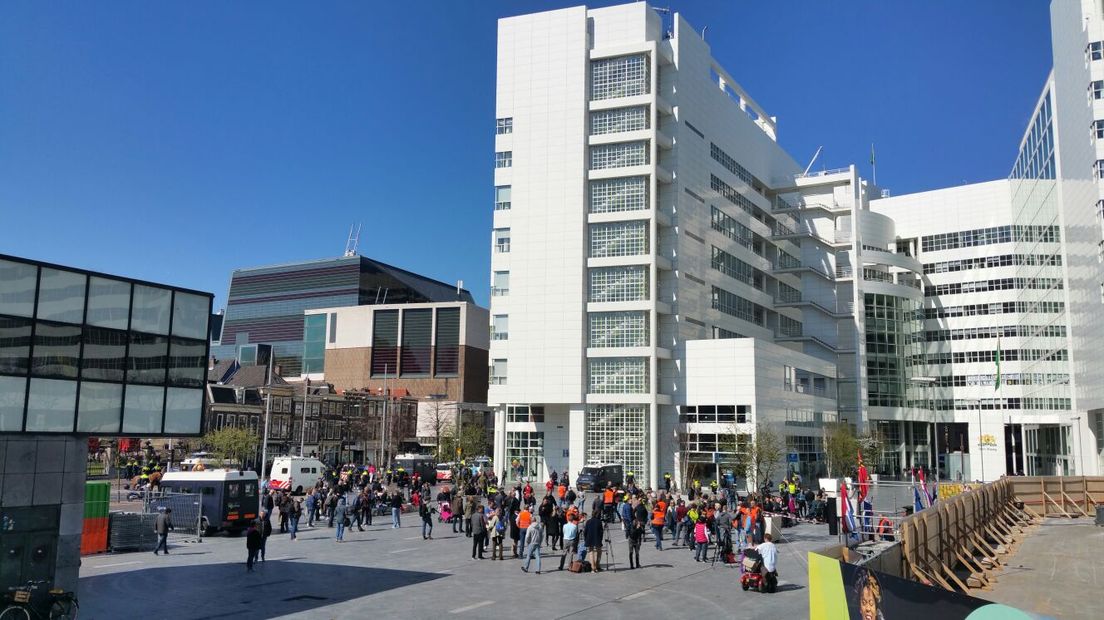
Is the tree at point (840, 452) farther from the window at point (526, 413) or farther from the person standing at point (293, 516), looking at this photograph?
the person standing at point (293, 516)

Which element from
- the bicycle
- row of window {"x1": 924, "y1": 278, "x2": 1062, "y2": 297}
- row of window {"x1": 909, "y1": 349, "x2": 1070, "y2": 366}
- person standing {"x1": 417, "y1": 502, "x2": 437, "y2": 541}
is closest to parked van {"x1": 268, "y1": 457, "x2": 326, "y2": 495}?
person standing {"x1": 417, "y1": 502, "x2": 437, "y2": 541}

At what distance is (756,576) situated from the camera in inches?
826

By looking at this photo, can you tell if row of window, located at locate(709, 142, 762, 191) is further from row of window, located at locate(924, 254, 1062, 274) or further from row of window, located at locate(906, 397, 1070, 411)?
row of window, located at locate(906, 397, 1070, 411)

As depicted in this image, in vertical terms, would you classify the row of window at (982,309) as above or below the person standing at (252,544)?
above

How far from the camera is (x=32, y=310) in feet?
60.6

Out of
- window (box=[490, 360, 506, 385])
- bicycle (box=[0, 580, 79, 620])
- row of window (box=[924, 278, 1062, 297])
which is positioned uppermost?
row of window (box=[924, 278, 1062, 297])

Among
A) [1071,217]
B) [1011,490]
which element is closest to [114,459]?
[1011,490]

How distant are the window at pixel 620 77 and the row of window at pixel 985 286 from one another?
46690 millimetres

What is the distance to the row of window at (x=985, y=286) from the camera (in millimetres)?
86188

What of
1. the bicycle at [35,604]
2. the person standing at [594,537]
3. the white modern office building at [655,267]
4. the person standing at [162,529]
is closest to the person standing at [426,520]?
the person standing at [162,529]

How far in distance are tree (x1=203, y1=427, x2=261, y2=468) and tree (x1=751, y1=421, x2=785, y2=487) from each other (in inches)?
1682

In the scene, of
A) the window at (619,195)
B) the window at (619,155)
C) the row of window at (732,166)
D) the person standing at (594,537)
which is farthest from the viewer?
the row of window at (732,166)

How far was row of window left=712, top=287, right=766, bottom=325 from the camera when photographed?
74188 mm

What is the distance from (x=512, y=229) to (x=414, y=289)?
85488 mm
